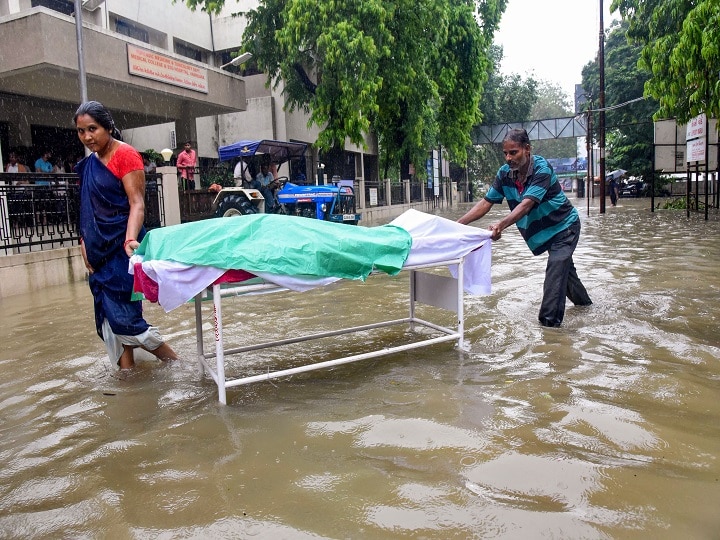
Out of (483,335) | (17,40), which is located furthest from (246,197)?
(483,335)

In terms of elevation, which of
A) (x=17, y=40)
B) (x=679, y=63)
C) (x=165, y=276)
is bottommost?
(x=165, y=276)

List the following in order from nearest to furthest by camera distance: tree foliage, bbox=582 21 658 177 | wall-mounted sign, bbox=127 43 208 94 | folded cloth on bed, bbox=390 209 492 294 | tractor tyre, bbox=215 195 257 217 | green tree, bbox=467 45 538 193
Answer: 1. folded cloth on bed, bbox=390 209 492 294
2. tractor tyre, bbox=215 195 257 217
3. wall-mounted sign, bbox=127 43 208 94
4. tree foliage, bbox=582 21 658 177
5. green tree, bbox=467 45 538 193

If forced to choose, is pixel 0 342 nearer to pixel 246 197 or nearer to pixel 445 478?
pixel 445 478

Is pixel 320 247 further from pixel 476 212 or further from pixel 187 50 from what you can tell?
pixel 187 50

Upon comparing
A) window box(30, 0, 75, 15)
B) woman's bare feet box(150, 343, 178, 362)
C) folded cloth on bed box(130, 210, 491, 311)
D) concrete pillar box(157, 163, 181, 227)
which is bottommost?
woman's bare feet box(150, 343, 178, 362)

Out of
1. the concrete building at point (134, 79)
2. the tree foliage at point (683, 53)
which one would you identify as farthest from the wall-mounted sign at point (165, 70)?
the tree foliage at point (683, 53)

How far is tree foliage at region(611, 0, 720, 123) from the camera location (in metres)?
8.12

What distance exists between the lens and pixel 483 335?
507 cm

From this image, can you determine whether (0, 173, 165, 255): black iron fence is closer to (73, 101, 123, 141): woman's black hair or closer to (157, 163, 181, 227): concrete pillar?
(157, 163, 181, 227): concrete pillar

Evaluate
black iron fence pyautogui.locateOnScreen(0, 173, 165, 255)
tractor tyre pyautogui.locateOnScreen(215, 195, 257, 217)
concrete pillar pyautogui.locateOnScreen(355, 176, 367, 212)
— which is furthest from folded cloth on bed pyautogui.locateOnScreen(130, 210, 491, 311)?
concrete pillar pyautogui.locateOnScreen(355, 176, 367, 212)

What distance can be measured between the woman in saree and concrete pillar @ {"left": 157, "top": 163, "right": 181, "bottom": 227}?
7443 mm

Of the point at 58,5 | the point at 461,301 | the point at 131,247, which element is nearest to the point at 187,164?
the point at 58,5

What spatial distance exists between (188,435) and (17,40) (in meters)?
10.6

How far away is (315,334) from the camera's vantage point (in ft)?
15.2
